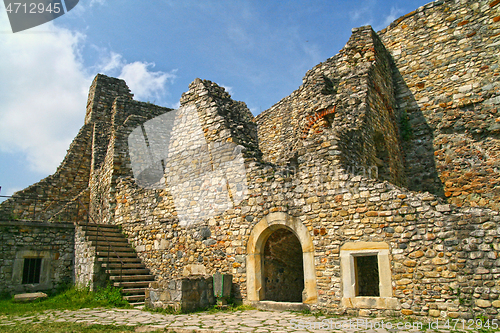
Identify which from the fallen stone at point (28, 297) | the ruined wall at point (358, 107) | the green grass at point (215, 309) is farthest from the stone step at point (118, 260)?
the ruined wall at point (358, 107)

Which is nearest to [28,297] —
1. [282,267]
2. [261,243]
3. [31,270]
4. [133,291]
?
[31,270]

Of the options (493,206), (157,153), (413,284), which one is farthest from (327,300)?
(157,153)

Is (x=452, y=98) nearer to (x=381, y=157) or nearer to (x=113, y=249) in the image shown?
(x=381, y=157)

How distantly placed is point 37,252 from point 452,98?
1408 cm

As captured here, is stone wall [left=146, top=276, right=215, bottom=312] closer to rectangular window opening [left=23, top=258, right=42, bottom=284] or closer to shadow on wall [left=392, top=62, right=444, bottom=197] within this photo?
rectangular window opening [left=23, top=258, right=42, bottom=284]

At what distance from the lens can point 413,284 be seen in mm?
6430

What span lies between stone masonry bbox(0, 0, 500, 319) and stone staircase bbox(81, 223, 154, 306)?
0.29m

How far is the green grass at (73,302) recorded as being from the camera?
876 centimetres

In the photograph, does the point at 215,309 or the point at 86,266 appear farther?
the point at 86,266

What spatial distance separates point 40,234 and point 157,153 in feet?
19.7

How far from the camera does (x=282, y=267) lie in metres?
9.42

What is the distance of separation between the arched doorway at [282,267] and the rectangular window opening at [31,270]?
296 inches

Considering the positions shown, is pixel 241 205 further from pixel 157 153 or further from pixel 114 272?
pixel 157 153

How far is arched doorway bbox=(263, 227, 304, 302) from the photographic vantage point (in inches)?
355
